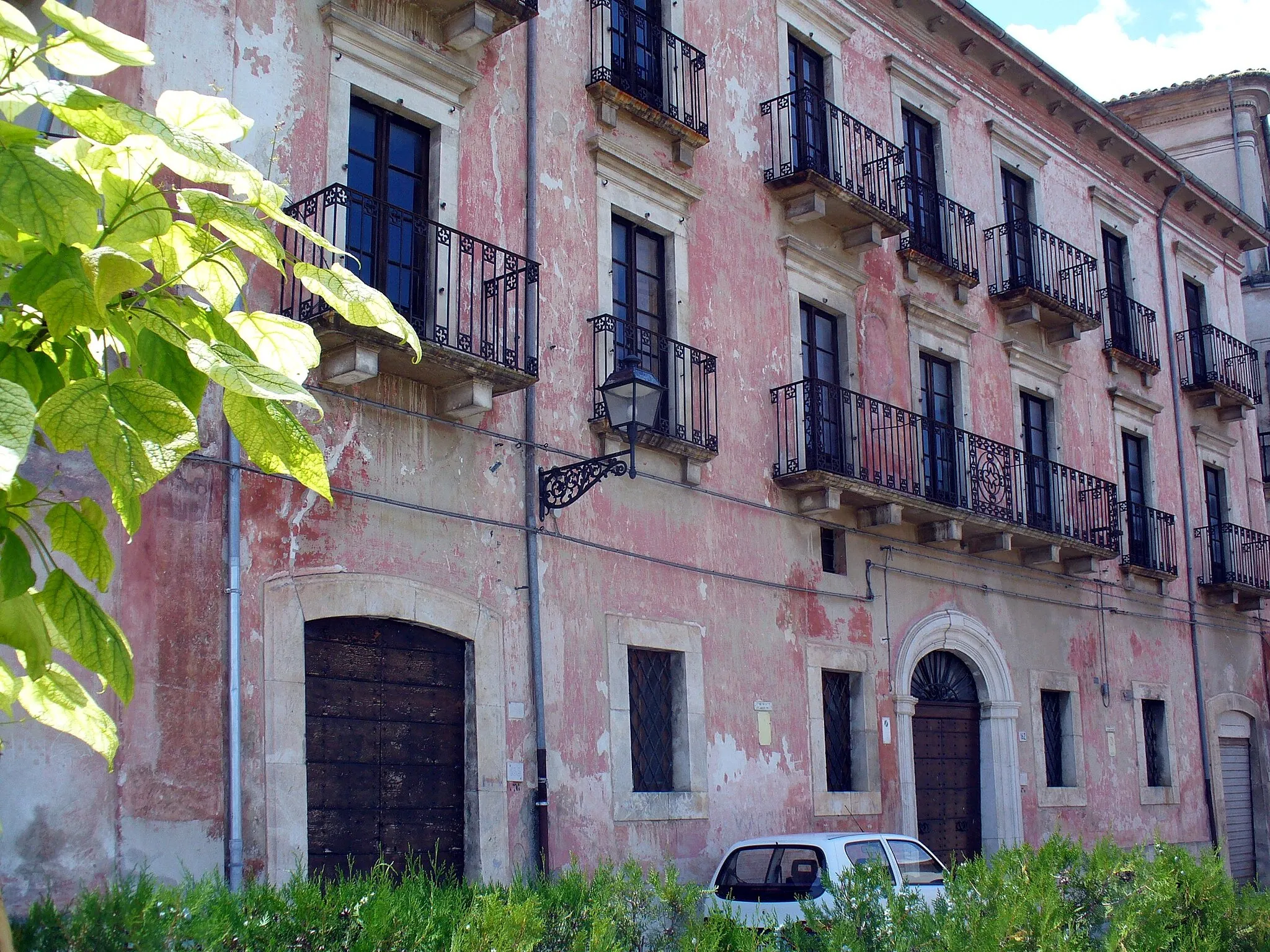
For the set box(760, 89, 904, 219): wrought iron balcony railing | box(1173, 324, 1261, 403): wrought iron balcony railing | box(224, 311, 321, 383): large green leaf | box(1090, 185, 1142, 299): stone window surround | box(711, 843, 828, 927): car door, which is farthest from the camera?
box(1173, 324, 1261, 403): wrought iron balcony railing

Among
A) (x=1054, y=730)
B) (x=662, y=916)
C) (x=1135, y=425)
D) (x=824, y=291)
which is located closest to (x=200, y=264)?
(x=662, y=916)

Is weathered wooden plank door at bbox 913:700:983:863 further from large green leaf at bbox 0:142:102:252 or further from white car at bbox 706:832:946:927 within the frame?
large green leaf at bbox 0:142:102:252

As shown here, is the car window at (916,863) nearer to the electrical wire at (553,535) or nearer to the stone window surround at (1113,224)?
the electrical wire at (553,535)

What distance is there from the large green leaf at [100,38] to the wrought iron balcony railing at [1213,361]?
22.3 meters

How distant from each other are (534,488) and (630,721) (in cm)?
226

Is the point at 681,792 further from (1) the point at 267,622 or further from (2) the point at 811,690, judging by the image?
(1) the point at 267,622

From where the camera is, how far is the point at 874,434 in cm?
1510

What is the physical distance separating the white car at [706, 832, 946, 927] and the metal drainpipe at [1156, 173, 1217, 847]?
35.0 ft

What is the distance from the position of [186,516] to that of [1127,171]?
59.2 feet

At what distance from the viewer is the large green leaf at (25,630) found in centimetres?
236

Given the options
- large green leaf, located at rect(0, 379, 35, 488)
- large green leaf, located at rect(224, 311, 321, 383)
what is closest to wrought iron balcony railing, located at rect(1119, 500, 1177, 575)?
large green leaf, located at rect(224, 311, 321, 383)

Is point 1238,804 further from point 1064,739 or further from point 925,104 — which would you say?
point 925,104

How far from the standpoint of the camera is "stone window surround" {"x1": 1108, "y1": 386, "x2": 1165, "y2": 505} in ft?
67.1

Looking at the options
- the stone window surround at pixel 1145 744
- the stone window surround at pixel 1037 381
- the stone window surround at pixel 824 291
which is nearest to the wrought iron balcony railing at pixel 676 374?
the stone window surround at pixel 824 291
